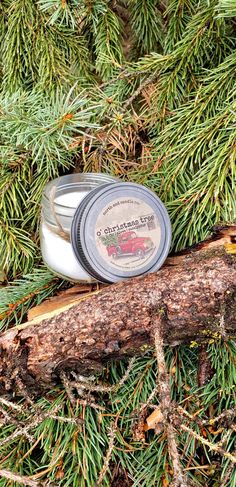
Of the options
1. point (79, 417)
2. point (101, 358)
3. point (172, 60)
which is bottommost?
point (79, 417)

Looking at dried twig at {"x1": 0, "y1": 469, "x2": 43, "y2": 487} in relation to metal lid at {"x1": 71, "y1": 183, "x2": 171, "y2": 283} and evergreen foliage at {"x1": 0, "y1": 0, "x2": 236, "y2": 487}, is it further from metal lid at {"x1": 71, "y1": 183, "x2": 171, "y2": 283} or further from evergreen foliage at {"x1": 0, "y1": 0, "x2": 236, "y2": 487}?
metal lid at {"x1": 71, "y1": 183, "x2": 171, "y2": 283}

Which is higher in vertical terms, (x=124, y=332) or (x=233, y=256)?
(x=233, y=256)

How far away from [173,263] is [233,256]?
0.18 metres

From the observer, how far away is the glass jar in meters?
1.37

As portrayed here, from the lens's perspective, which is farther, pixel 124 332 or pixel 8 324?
pixel 8 324

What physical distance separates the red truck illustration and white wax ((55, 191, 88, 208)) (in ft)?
0.47

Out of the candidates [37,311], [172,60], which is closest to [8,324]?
[37,311]

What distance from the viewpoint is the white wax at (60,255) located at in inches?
53.7

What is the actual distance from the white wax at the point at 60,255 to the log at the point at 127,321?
0.31 feet

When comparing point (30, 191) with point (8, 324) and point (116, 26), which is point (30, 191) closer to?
point (8, 324)

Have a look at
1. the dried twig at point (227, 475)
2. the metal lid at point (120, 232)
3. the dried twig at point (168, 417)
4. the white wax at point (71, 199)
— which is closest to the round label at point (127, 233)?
the metal lid at point (120, 232)

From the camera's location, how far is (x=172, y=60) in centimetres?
146

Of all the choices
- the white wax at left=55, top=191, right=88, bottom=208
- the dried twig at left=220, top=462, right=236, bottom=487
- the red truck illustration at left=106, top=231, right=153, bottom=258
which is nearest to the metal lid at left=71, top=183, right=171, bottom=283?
the red truck illustration at left=106, top=231, right=153, bottom=258

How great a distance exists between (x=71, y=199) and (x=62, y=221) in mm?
89
